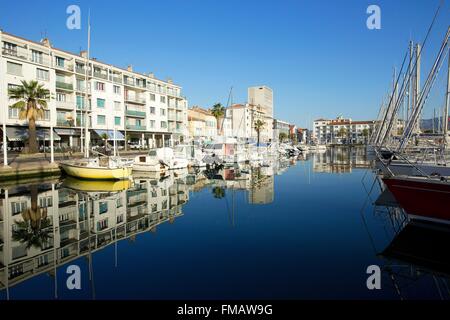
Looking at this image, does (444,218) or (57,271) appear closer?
(57,271)

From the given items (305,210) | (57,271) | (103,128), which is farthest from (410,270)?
(103,128)

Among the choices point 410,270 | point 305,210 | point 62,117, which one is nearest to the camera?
point 410,270

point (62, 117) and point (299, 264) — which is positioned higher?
point (62, 117)

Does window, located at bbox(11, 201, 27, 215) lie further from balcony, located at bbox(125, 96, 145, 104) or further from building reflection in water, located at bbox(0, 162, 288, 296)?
balcony, located at bbox(125, 96, 145, 104)

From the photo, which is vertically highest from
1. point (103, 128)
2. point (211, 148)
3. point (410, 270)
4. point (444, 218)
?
point (103, 128)

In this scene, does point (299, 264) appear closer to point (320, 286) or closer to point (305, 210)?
point (320, 286)

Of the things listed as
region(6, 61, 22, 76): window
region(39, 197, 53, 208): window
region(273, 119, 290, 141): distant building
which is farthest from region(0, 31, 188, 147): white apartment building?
region(273, 119, 290, 141): distant building

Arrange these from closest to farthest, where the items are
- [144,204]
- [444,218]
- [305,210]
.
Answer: [444,218] → [305,210] → [144,204]

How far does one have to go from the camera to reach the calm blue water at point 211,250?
8.01 m

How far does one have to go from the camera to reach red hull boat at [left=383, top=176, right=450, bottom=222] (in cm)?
1212

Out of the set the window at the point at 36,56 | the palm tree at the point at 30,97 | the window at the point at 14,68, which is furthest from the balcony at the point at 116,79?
the palm tree at the point at 30,97

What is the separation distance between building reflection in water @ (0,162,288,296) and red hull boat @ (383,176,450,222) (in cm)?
814

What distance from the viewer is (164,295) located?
764 centimetres
